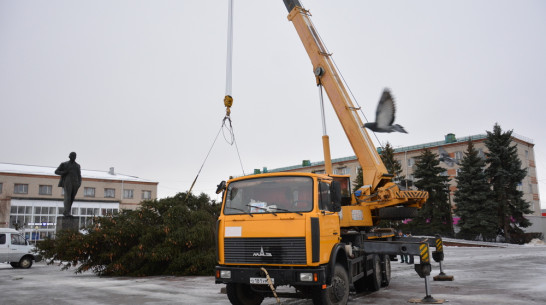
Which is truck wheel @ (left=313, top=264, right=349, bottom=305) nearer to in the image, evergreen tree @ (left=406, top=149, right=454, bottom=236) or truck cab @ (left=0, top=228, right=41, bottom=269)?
truck cab @ (left=0, top=228, right=41, bottom=269)

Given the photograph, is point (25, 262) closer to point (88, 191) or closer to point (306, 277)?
point (306, 277)

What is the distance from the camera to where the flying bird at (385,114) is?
12.8 m

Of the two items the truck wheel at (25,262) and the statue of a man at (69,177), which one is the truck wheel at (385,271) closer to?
the statue of a man at (69,177)

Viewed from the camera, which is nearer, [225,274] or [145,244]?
[225,274]

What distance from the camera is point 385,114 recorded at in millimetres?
12938

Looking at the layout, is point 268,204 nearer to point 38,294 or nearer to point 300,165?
point 38,294

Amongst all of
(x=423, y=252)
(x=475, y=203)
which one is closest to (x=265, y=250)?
(x=423, y=252)

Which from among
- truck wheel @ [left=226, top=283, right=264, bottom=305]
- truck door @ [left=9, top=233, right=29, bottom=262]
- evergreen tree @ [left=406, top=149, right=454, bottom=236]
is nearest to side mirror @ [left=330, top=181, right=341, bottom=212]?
truck wheel @ [left=226, top=283, right=264, bottom=305]

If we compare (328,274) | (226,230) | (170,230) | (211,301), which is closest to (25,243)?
(170,230)

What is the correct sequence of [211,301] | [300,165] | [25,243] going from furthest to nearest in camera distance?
1. [300,165]
2. [25,243]
3. [211,301]

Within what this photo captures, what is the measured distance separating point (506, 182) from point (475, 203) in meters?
4.05

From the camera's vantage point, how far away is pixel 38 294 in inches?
416

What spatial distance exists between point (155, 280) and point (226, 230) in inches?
274

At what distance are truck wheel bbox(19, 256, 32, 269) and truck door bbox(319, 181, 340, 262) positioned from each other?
18981 millimetres
